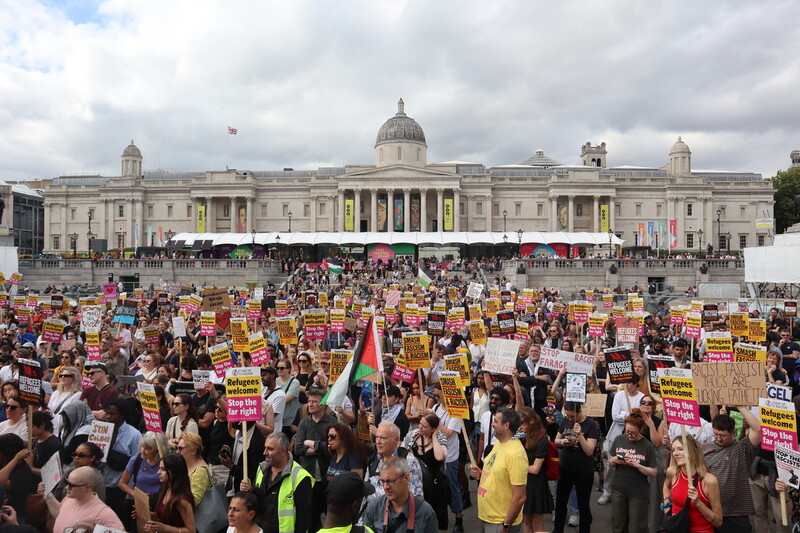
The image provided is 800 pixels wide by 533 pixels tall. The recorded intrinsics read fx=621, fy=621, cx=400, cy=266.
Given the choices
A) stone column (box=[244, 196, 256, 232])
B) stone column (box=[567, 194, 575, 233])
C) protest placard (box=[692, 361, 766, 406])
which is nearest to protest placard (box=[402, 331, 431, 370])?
protest placard (box=[692, 361, 766, 406])

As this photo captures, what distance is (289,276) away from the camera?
160 feet

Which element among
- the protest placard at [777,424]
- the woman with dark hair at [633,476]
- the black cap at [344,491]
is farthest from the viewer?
the woman with dark hair at [633,476]

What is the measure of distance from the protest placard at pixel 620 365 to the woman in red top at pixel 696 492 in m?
2.48

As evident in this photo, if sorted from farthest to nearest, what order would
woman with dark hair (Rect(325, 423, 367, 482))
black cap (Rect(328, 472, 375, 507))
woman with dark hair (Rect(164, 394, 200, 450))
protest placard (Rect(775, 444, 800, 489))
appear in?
woman with dark hair (Rect(164, 394, 200, 450))
woman with dark hair (Rect(325, 423, 367, 482))
protest placard (Rect(775, 444, 800, 489))
black cap (Rect(328, 472, 375, 507))

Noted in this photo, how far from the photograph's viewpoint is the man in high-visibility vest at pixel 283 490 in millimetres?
5184

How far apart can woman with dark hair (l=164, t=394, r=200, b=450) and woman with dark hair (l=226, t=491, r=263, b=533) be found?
8.19 ft

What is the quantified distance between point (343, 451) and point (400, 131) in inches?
2973

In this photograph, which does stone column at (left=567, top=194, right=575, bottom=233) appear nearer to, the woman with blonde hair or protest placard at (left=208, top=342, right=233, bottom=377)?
protest placard at (left=208, top=342, right=233, bottom=377)

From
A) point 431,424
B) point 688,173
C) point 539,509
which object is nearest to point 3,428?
point 431,424

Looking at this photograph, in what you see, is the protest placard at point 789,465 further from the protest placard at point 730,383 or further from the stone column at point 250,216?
the stone column at point 250,216

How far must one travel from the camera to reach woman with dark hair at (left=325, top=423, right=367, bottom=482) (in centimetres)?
593

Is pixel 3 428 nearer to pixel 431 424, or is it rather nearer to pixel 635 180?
A: pixel 431 424

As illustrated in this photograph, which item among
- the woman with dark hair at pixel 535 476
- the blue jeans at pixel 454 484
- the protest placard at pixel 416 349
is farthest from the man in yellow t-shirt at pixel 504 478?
the protest placard at pixel 416 349

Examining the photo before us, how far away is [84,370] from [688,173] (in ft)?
275
